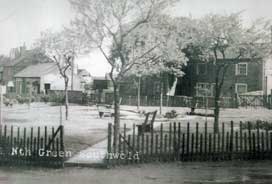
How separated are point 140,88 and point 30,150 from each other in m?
2.12

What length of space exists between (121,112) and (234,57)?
80.2 inches

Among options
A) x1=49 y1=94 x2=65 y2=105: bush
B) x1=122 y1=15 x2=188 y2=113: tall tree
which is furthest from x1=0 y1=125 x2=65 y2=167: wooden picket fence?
x1=122 y1=15 x2=188 y2=113: tall tree

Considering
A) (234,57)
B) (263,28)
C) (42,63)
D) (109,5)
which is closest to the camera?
(263,28)

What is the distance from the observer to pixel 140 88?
814 centimetres

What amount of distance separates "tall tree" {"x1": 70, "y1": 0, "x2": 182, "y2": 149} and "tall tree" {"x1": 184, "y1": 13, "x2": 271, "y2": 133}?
0.73 meters

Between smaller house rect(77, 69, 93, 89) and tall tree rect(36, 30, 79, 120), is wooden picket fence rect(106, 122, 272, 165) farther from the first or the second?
tall tree rect(36, 30, 79, 120)

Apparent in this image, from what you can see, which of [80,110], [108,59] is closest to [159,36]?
[108,59]

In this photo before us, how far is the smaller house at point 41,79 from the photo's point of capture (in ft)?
26.2

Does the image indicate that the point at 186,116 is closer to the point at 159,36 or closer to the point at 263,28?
the point at 159,36

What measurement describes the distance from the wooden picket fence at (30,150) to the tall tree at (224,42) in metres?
2.55

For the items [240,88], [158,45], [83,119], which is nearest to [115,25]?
[158,45]

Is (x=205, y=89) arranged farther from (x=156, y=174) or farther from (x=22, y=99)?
(x=22, y=99)

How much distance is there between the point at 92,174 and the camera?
6691 millimetres

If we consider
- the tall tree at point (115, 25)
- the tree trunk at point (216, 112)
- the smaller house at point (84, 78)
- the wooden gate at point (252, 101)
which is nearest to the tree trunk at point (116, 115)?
the tall tree at point (115, 25)
